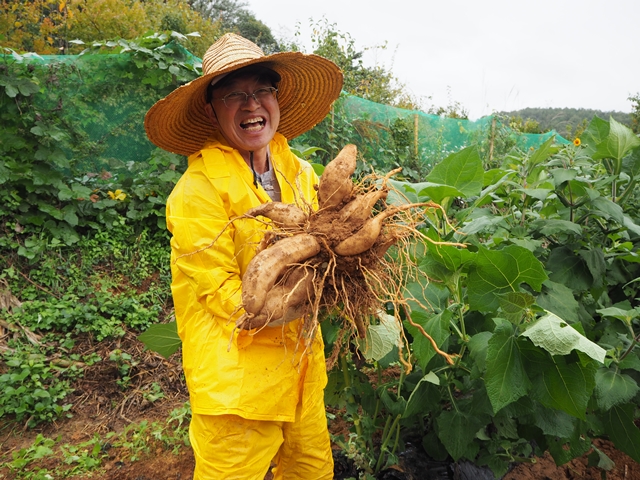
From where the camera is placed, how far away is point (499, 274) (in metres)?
1.39

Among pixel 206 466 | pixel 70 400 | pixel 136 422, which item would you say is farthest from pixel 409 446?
pixel 70 400

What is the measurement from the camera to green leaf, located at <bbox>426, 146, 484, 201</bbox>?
1686 mm

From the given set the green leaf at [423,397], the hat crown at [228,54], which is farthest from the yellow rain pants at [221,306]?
the green leaf at [423,397]

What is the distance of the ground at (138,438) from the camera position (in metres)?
2.14

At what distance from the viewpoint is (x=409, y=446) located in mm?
2096

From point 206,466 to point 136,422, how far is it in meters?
1.56

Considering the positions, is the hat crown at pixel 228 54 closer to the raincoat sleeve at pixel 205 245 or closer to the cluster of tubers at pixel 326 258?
the raincoat sleeve at pixel 205 245

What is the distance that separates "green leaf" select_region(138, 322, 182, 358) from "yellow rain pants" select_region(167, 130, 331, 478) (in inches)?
12.4

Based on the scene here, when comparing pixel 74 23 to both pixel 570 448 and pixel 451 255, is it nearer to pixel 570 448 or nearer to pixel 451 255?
pixel 451 255

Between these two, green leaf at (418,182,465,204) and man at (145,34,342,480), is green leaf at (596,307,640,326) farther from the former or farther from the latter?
man at (145,34,342,480)

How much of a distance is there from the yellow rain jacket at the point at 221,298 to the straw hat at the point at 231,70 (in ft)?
0.65

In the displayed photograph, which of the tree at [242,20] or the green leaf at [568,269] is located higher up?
the tree at [242,20]

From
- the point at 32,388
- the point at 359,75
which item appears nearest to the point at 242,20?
the point at 359,75

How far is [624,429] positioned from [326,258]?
4.11 ft
